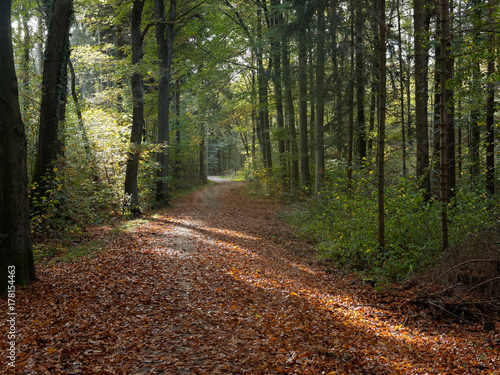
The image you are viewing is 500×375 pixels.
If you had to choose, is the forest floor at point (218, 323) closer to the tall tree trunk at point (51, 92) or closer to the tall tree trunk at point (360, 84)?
the tall tree trunk at point (51, 92)

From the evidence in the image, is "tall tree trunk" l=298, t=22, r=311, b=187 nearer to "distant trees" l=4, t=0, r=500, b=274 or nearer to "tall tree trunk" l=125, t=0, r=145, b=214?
"distant trees" l=4, t=0, r=500, b=274

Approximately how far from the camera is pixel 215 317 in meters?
4.93

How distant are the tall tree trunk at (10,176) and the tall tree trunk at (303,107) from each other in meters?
10.9

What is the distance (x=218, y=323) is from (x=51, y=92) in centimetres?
784

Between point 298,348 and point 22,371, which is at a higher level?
point 22,371

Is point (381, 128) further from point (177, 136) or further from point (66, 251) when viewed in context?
point (177, 136)

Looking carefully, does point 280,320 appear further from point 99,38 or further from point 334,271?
point 99,38

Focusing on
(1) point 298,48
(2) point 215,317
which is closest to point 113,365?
(2) point 215,317

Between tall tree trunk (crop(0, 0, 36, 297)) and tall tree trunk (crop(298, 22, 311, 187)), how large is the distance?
10.9 meters

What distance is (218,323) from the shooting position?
475 cm

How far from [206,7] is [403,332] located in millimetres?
15411

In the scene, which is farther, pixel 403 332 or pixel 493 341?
pixel 403 332

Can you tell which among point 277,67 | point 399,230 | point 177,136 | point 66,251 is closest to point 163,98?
point 277,67

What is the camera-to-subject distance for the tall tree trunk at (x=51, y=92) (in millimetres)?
8469
